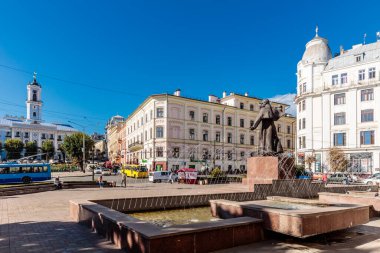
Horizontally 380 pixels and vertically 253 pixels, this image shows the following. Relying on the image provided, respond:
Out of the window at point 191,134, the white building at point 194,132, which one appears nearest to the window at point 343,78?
the white building at point 194,132

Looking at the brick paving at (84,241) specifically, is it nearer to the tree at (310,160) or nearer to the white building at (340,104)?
the tree at (310,160)

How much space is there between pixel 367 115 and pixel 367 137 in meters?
3.24

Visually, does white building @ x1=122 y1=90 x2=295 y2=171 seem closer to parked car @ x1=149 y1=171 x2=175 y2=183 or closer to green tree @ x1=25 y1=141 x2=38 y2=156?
parked car @ x1=149 y1=171 x2=175 y2=183

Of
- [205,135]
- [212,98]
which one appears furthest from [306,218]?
[212,98]

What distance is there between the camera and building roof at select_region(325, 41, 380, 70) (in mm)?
45406

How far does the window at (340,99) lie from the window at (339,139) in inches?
195

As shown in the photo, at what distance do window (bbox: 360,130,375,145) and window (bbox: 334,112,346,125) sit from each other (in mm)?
3176

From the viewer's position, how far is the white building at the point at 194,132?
5150 cm

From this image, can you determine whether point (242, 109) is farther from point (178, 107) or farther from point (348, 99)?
point (348, 99)

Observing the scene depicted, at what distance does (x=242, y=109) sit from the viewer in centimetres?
Result: 6012

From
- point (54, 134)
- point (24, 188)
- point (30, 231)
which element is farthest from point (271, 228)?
point (54, 134)

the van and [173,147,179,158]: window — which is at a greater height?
[173,147,179,158]: window

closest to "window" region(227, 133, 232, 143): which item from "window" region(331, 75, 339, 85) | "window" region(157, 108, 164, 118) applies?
"window" region(157, 108, 164, 118)

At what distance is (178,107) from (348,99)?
26971 mm
